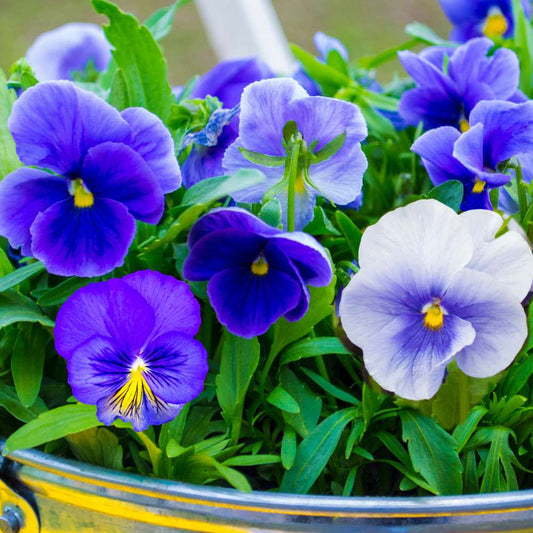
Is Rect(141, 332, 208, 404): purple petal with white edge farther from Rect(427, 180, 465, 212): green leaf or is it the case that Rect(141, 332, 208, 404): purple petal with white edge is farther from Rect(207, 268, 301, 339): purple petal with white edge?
Rect(427, 180, 465, 212): green leaf

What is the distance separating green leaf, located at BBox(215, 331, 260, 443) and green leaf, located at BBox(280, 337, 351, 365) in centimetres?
2

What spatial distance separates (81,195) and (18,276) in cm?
5

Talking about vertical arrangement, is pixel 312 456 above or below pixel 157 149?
below

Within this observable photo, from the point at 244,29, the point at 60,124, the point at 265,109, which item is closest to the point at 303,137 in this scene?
the point at 265,109

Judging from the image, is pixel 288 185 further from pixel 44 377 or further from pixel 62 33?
pixel 62 33

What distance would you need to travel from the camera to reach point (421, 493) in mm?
441

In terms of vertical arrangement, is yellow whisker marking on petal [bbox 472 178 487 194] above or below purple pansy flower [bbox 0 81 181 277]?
below

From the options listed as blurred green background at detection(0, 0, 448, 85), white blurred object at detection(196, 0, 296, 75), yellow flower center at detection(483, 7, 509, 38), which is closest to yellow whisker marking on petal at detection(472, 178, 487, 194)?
yellow flower center at detection(483, 7, 509, 38)

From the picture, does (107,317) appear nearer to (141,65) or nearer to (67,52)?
(141,65)

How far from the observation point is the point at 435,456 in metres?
0.42

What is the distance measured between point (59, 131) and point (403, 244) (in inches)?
7.1

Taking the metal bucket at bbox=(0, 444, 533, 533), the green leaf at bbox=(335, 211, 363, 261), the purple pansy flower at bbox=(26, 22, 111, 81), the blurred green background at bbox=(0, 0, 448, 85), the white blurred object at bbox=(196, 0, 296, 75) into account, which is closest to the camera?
the metal bucket at bbox=(0, 444, 533, 533)

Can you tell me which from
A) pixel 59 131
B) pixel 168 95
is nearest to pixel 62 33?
pixel 168 95

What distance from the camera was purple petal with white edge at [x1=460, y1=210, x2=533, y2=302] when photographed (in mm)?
397
